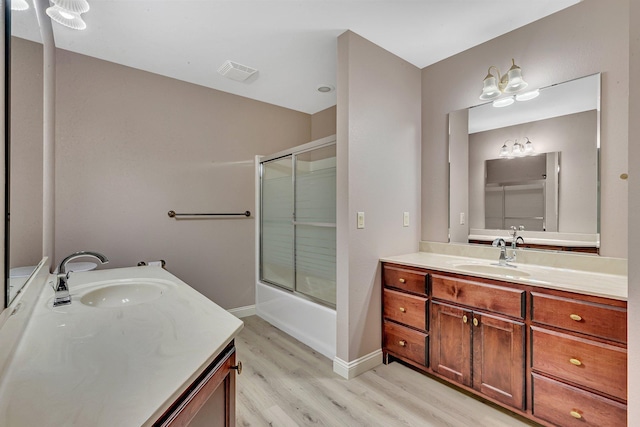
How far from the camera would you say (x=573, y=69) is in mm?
1912

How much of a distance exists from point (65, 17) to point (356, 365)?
285cm

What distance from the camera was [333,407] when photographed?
183 cm

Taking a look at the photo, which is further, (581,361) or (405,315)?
(405,315)

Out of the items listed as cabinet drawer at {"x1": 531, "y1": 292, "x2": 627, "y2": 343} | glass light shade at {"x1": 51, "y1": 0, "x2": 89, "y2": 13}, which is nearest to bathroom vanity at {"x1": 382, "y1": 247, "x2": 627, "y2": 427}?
cabinet drawer at {"x1": 531, "y1": 292, "x2": 627, "y2": 343}

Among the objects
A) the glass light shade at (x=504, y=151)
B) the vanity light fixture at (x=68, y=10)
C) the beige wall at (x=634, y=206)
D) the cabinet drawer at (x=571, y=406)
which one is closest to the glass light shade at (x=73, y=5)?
the vanity light fixture at (x=68, y=10)

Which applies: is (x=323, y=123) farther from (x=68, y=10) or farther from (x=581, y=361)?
(x=581, y=361)

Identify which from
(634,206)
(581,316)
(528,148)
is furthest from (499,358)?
(528,148)

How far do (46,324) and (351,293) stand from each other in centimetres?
162

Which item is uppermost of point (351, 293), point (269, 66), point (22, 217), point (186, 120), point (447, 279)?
point (269, 66)

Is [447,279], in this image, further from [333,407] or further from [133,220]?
[133,220]

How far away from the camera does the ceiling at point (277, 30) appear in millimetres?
1886

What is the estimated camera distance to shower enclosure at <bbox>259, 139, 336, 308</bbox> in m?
2.62

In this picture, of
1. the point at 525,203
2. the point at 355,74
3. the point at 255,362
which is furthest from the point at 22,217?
the point at 525,203

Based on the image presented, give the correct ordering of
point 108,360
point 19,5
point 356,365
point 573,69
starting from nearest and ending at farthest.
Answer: point 108,360 → point 19,5 → point 573,69 → point 356,365
